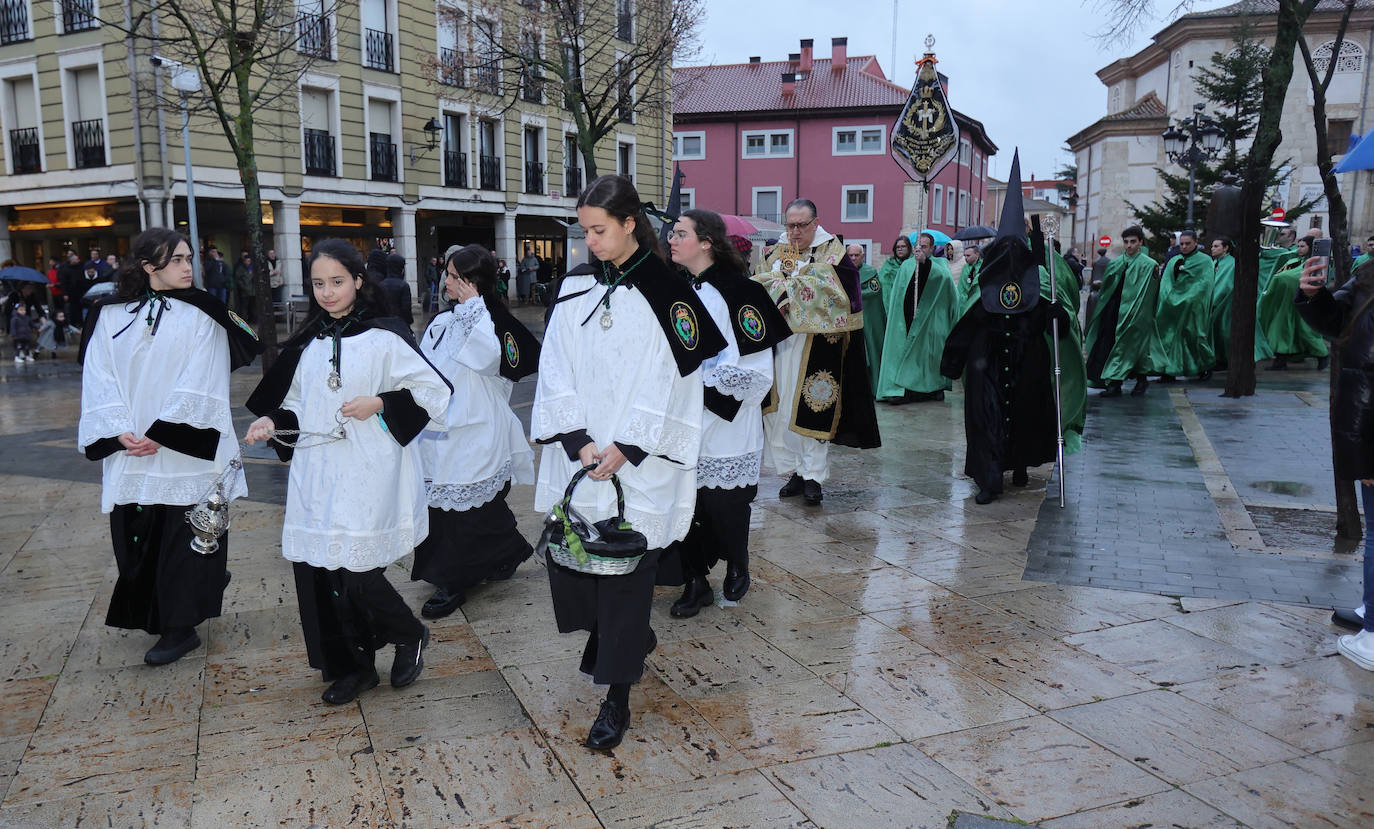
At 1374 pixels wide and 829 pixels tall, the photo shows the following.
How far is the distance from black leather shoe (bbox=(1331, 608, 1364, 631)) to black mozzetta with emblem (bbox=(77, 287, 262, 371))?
471 centimetres

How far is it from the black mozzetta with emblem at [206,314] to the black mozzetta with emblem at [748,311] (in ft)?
6.42

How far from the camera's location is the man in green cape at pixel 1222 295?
42.7ft

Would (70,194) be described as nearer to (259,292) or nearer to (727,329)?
(259,292)

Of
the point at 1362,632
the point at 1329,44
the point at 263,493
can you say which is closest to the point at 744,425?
the point at 1362,632

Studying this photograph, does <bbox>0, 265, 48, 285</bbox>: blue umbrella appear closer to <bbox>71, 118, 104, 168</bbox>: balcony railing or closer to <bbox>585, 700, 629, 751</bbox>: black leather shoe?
<bbox>71, 118, 104, 168</bbox>: balcony railing

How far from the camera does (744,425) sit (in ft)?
15.4

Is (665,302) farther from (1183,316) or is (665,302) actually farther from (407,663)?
(1183,316)

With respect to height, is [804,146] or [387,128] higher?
[804,146]

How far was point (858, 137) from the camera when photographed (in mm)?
47625

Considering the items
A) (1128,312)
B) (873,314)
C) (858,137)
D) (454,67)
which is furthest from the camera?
(858,137)

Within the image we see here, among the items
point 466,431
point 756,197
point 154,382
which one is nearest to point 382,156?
point 466,431

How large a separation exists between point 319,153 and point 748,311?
73.2 ft

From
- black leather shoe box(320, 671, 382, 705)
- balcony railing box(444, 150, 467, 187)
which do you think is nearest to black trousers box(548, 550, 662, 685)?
black leather shoe box(320, 671, 382, 705)

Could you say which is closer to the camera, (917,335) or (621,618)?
(621,618)
